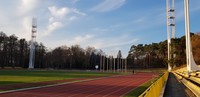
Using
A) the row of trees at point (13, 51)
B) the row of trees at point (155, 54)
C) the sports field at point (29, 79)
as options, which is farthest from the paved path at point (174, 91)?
the row of trees at point (13, 51)

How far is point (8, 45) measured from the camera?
130500 mm

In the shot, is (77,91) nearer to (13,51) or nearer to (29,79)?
(29,79)

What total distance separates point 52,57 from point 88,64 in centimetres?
1786

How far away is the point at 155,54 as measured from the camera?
144375 mm

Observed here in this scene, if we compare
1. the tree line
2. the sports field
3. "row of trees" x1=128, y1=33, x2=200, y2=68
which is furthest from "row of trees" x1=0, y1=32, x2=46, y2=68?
the sports field

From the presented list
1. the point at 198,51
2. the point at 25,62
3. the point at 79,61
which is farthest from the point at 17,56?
the point at 198,51

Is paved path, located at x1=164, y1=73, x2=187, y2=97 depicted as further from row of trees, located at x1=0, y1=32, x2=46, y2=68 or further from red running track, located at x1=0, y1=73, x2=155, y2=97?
row of trees, located at x1=0, y1=32, x2=46, y2=68

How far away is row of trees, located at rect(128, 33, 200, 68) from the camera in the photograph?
99.6 m

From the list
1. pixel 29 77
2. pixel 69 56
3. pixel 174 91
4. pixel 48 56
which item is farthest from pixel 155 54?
pixel 174 91

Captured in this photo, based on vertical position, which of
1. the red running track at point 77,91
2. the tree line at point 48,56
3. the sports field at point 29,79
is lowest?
the red running track at point 77,91

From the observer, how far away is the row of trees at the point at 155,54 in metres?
99.6

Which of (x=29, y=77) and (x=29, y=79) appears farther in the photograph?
(x=29, y=77)

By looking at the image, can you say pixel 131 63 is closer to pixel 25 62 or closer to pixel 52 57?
pixel 52 57

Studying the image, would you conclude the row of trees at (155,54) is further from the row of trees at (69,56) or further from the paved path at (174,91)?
the paved path at (174,91)
